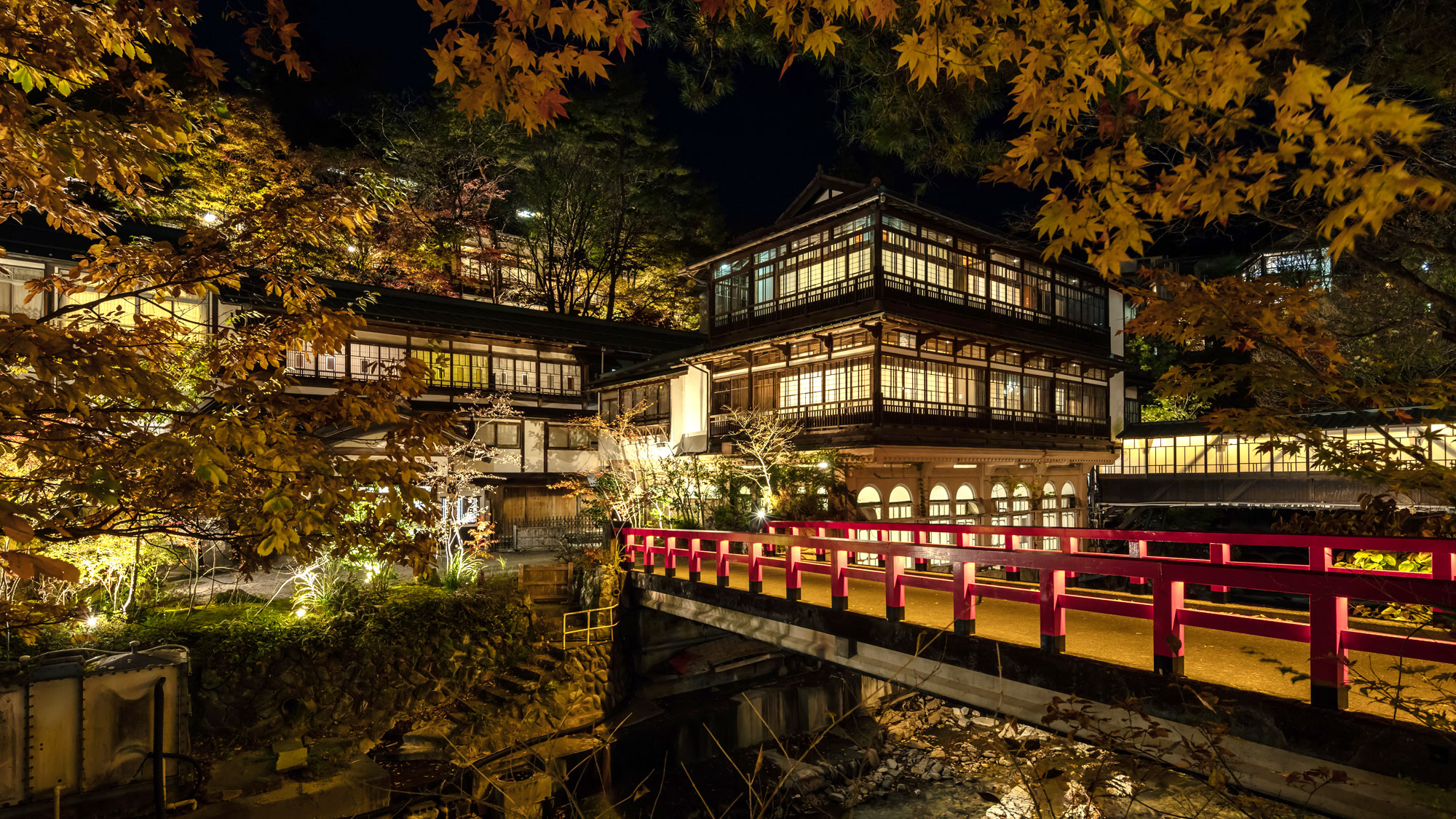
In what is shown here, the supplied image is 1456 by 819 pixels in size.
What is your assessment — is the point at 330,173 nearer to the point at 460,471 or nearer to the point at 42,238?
the point at 42,238

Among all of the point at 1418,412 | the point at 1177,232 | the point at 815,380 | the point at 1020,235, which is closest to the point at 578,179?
the point at 815,380

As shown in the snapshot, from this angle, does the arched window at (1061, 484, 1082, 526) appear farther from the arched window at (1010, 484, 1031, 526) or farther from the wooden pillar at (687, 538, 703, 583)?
the wooden pillar at (687, 538, 703, 583)

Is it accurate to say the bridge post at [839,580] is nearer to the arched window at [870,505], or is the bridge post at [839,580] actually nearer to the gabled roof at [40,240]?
the arched window at [870,505]

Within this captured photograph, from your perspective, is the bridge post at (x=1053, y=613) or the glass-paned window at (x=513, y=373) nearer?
the bridge post at (x=1053, y=613)

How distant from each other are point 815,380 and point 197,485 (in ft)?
61.8

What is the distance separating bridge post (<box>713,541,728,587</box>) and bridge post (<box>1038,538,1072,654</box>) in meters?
5.79

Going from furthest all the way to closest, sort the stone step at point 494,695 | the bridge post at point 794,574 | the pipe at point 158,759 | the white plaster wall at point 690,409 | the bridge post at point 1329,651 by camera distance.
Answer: the white plaster wall at point 690,409 < the stone step at point 494,695 < the bridge post at point 794,574 < the pipe at point 158,759 < the bridge post at point 1329,651

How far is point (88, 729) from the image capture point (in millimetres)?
7766

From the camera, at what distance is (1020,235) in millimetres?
7863

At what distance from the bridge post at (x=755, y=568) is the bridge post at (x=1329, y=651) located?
6894mm

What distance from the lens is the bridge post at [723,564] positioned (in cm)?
1161

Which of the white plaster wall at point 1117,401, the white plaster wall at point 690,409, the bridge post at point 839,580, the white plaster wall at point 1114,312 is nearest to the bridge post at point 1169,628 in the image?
the bridge post at point 839,580

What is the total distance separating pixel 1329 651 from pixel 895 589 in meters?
4.16

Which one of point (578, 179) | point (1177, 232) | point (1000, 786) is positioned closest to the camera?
point (1177, 232)
